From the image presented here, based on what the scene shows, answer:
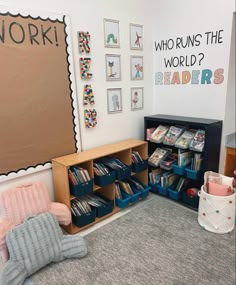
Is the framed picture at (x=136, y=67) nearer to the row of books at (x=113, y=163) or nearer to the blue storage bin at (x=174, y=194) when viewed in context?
the row of books at (x=113, y=163)

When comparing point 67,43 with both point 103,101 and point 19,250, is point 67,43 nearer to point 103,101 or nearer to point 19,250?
point 103,101

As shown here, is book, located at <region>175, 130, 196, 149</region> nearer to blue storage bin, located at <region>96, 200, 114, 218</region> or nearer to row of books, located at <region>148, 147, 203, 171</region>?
row of books, located at <region>148, 147, 203, 171</region>

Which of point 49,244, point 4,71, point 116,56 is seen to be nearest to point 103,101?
point 116,56

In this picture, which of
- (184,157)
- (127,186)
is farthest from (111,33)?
(127,186)

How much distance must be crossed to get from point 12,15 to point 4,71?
42 cm

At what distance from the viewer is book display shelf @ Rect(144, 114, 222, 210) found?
237cm

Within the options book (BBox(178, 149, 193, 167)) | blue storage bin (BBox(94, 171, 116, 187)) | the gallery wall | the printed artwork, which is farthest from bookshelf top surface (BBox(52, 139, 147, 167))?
the printed artwork

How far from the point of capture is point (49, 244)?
5.89 feet

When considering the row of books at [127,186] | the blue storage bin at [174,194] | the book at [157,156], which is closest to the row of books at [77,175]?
the row of books at [127,186]

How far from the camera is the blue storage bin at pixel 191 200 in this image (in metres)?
2.50

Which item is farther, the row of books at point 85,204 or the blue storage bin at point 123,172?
the blue storage bin at point 123,172

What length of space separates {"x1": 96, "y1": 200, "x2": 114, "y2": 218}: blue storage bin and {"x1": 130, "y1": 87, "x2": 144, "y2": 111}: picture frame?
3.78 ft

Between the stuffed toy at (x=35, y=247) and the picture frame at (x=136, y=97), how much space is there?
1581 millimetres

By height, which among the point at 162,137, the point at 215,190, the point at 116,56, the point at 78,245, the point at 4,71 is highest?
the point at 116,56
